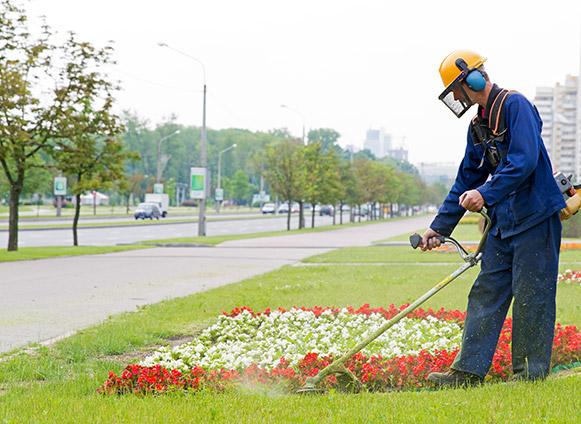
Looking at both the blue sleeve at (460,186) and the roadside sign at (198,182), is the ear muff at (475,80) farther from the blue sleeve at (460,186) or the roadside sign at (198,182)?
the roadside sign at (198,182)

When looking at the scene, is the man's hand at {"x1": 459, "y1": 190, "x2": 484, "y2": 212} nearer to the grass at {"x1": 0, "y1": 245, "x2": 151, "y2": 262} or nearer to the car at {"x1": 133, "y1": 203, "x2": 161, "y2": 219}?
the grass at {"x1": 0, "y1": 245, "x2": 151, "y2": 262}

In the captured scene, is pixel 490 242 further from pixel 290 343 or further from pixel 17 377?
pixel 17 377

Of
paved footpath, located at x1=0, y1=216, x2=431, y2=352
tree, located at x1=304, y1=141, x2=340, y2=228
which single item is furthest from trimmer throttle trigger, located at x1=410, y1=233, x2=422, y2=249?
tree, located at x1=304, y1=141, x2=340, y2=228

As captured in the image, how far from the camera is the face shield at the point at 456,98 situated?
527 cm

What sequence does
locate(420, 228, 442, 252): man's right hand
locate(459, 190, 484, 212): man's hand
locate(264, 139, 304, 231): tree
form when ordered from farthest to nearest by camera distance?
locate(264, 139, 304, 231): tree
locate(420, 228, 442, 252): man's right hand
locate(459, 190, 484, 212): man's hand

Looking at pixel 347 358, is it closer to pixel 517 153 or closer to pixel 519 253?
pixel 519 253

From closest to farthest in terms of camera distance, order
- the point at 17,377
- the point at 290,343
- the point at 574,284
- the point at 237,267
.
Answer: the point at 17,377 < the point at 290,343 < the point at 574,284 < the point at 237,267

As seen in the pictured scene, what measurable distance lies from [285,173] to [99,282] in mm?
35438

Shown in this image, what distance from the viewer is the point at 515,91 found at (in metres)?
5.26

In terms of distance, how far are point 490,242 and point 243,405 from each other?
1.78m

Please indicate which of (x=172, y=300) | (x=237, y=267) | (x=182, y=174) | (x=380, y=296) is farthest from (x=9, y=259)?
(x=182, y=174)

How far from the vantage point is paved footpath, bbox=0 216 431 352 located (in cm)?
1022

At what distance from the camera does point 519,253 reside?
526 cm

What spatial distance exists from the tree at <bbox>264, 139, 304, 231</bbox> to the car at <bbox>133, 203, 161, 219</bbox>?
744 inches
